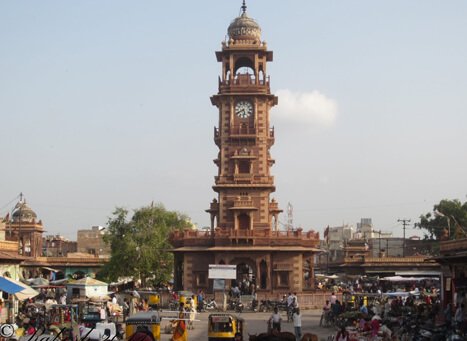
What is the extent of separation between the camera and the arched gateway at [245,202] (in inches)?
2387

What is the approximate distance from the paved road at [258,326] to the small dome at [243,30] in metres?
25.3

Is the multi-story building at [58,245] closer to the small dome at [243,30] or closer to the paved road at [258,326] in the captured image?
the small dome at [243,30]

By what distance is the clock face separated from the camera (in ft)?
216

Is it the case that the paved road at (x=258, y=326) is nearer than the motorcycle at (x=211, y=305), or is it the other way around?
the paved road at (x=258, y=326)

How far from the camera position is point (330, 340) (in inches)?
1082

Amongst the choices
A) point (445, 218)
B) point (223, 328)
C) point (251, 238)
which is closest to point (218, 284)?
point (251, 238)

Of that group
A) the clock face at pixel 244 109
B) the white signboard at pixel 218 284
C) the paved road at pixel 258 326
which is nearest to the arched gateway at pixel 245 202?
the clock face at pixel 244 109

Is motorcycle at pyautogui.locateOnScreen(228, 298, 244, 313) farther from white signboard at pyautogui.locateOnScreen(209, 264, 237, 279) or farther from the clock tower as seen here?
the clock tower

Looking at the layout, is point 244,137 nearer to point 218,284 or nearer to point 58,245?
point 218,284

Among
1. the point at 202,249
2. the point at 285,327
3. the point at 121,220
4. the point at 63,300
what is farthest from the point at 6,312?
the point at 121,220

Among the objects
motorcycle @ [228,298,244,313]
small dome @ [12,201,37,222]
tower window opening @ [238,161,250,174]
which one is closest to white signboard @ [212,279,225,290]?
motorcycle @ [228,298,244,313]

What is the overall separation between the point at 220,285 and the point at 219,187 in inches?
436

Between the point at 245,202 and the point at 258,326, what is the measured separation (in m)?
23.8

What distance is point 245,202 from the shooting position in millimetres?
63219
